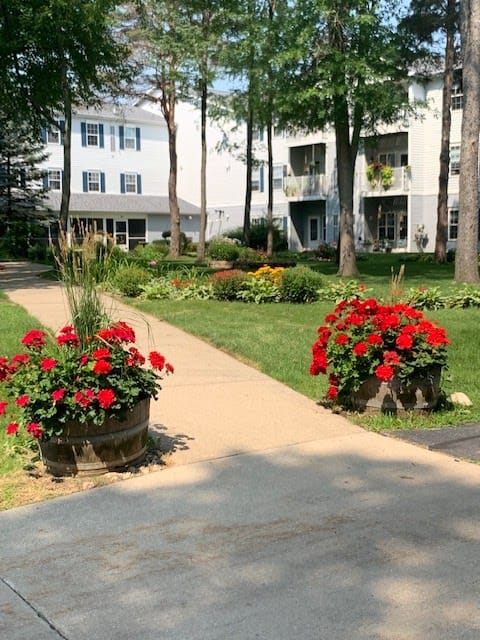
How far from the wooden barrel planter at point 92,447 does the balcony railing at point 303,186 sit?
38.2 meters

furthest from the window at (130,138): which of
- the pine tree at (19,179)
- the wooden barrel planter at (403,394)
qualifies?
the wooden barrel planter at (403,394)

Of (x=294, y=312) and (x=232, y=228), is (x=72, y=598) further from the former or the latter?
(x=232, y=228)

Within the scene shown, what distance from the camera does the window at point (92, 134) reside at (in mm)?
44250

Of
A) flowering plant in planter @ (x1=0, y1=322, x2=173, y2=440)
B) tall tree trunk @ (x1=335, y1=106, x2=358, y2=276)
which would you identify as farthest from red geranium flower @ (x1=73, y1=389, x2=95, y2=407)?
tall tree trunk @ (x1=335, y1=106, x2=358, y2=276)

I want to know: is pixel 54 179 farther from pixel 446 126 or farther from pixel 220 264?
pixel 446 126

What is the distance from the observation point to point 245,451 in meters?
5.86

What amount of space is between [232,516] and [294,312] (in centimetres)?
847

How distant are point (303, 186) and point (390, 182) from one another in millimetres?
6344

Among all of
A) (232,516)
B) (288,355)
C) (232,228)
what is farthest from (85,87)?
(232,228)

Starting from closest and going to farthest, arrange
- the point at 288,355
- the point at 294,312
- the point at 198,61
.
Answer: the point at 288,355
the point at 294,312
the point at 198,61

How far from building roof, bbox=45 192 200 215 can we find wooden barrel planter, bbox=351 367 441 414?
1510 inches

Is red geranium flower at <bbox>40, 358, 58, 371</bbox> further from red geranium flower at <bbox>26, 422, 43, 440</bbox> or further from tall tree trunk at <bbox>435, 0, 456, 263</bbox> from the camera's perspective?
tall tree trunk at <bbox>435, 0, 456, 263</bbox>

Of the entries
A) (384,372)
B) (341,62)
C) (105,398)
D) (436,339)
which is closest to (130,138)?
(341,62)

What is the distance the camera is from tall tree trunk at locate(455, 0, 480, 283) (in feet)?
54.6
